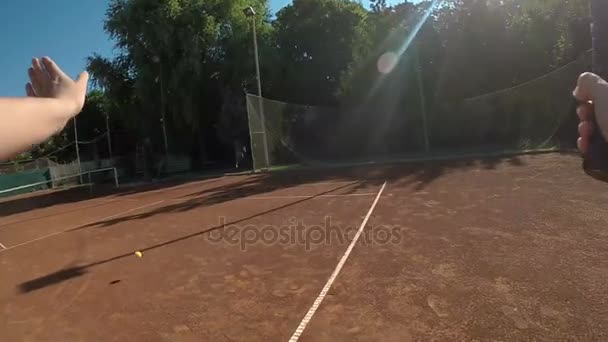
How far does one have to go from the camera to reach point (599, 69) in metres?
1.03

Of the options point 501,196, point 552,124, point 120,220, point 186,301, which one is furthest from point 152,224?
point 552,124

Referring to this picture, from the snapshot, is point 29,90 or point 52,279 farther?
point 52,279

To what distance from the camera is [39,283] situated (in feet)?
17.1

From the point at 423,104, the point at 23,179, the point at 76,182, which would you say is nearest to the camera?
the point at 423,104


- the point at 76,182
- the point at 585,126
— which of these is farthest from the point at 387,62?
the point at 585,126

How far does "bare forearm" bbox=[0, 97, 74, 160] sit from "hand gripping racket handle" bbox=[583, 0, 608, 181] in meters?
1.25

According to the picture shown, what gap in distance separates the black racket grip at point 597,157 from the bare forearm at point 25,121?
125 centimetres

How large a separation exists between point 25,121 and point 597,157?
1.27 metres

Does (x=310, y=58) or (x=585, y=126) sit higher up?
(x=310, y=58)

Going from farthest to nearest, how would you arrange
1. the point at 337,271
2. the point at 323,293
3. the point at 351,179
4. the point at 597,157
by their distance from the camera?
the point at 351,179 → the point at 337,271 → the point at 323,293 → the point at 597,157

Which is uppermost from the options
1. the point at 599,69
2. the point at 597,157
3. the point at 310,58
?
the point at 310,58

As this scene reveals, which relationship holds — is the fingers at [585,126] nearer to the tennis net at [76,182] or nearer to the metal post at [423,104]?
the metal post at [423,104]

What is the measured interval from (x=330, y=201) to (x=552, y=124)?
32.2 ft

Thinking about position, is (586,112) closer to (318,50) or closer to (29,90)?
(29,90)
